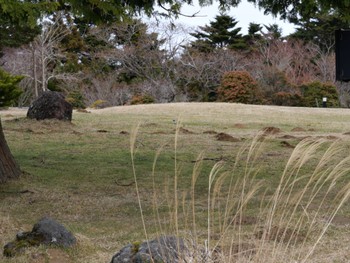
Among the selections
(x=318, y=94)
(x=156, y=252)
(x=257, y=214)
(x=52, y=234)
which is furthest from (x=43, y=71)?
(x=156, y=252)

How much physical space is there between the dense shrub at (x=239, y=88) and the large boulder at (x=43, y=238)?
2254 cm

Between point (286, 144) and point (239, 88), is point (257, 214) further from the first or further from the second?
point (239, 88)

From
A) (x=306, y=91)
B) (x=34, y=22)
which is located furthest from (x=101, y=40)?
(x=34, y=22)

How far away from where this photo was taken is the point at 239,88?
26.9 metres

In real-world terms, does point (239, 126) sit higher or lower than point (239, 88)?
lower

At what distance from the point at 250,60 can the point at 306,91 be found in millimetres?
3893

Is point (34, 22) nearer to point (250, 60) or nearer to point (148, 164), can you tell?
point (148, 164)

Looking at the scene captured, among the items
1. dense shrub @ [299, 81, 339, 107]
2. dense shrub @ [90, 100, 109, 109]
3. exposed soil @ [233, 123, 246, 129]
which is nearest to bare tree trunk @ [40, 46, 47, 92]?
dense shrub @ [90, 100, 109, 109]

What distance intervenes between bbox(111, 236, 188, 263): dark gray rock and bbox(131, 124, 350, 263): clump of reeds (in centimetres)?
7

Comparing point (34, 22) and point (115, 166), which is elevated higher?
point (34, 22)

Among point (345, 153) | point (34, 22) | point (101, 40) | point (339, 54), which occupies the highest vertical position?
point (101, 40)

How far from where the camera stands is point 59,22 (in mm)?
28672

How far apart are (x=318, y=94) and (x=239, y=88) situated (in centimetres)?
407

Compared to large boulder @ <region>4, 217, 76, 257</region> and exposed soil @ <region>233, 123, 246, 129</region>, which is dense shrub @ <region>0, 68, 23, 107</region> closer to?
exposed soil @ <region>233, 123, 246, 129</region>
